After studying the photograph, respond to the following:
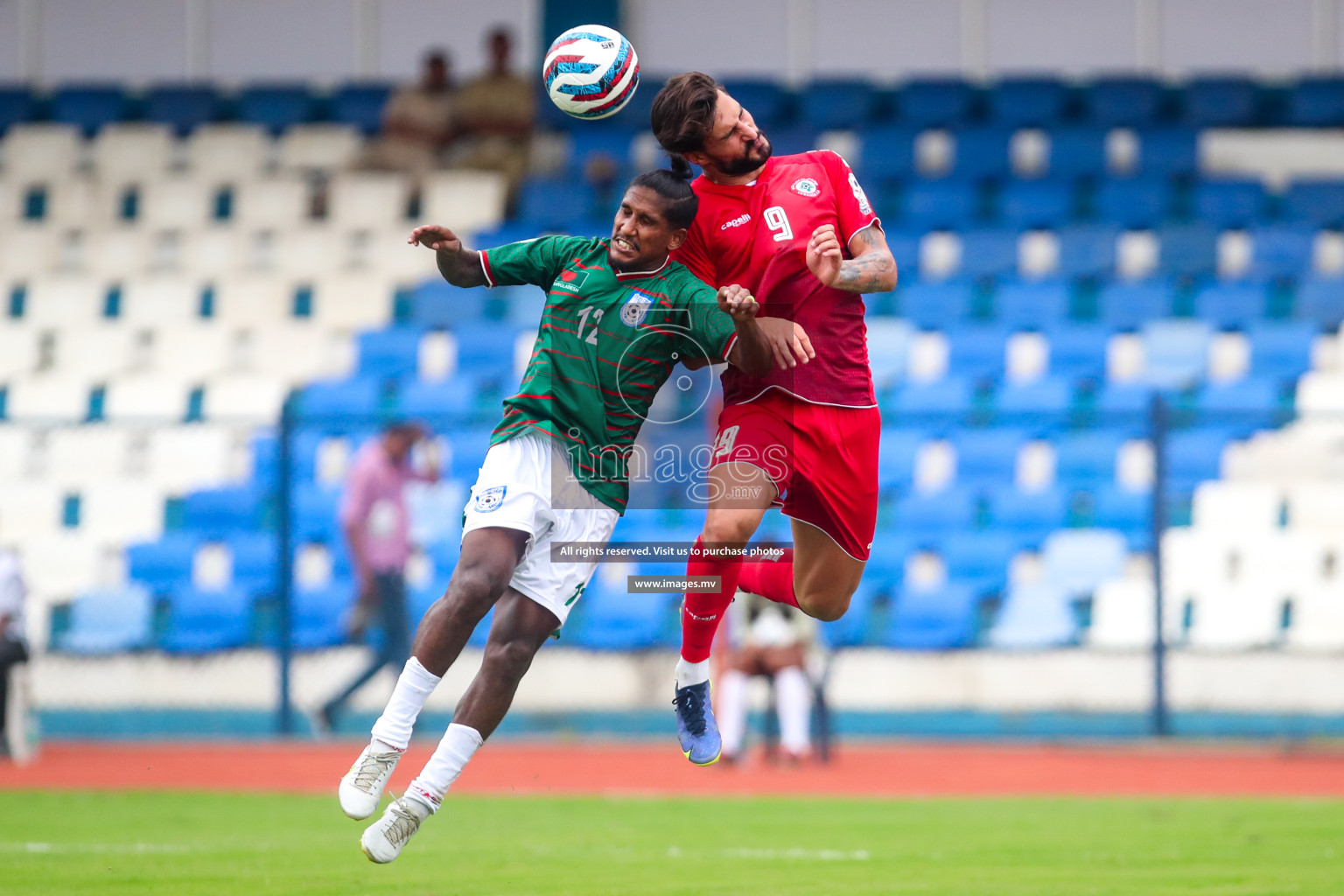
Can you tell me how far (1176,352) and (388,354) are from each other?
7.11 metres

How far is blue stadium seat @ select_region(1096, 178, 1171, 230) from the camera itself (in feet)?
51.3

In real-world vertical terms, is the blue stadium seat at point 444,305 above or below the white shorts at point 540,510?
above

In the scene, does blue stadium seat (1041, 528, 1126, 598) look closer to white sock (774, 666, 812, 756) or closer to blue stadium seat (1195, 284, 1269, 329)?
white sock (774, 666, 812, 756)

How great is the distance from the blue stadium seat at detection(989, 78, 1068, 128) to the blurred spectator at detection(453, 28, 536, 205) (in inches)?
193


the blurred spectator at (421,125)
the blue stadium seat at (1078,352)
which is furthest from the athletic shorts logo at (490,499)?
the blurred spectator at (421,125)

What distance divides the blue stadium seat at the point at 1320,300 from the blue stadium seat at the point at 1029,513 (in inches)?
133

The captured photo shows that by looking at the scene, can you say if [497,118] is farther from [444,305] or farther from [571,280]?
[571,280]

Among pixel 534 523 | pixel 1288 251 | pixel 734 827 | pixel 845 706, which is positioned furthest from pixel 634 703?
pixel 1288 251

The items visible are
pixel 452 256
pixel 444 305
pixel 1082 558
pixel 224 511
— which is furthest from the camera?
pixel 444 305

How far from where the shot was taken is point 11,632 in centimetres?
1163

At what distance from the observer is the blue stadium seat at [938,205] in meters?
15.8

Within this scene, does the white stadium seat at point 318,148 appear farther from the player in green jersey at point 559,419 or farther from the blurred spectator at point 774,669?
the player in green jersey at point 559,419

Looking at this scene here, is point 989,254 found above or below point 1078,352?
above

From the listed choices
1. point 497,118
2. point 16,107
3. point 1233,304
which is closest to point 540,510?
point 1233,304
